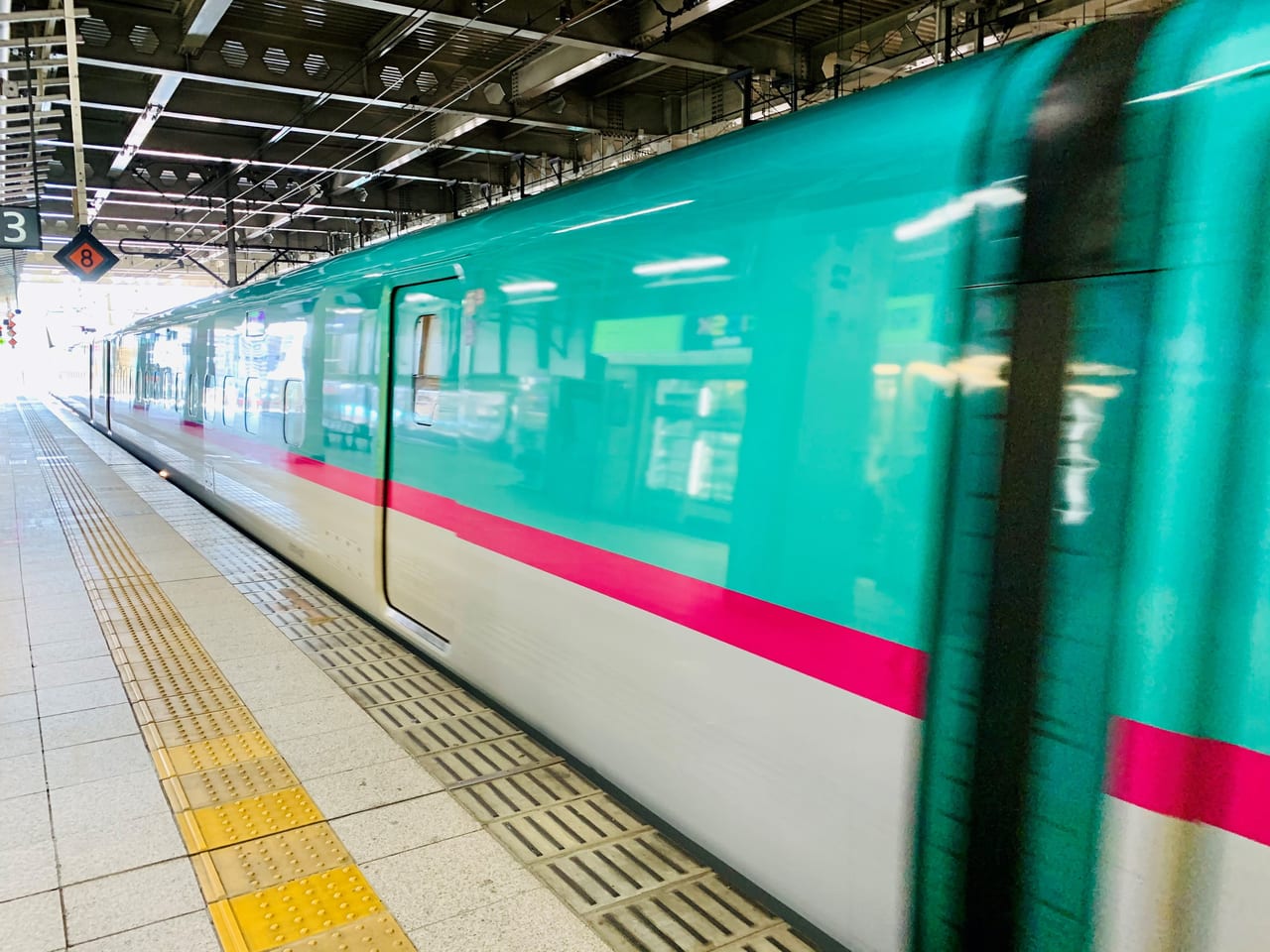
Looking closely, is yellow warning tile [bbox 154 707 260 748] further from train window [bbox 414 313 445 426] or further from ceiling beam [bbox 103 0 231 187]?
ceiling beam [bbox 103 0 231 187]

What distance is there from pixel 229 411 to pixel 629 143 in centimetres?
597

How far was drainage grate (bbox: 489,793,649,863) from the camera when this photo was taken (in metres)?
2.94

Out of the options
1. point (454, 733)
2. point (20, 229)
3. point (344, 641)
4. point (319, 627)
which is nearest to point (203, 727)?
point (454, 733)

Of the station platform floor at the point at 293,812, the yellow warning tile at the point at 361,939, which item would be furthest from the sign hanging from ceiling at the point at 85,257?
the yellow warning tile at the point at 361,939

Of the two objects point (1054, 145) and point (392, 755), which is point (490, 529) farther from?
point (1054, 145)

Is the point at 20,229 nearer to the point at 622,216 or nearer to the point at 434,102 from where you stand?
the point at 434,102

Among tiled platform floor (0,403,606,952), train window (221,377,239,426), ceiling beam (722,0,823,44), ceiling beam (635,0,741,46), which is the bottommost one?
tiled platform floor (0,403,606,952)

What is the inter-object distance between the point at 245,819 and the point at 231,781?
0.34 meters

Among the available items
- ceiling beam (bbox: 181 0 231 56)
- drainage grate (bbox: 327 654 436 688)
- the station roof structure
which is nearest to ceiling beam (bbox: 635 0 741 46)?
the station roof structure

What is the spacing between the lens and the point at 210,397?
29.3 feet

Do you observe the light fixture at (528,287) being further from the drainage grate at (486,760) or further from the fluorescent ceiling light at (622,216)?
the drainage grate at (486,760)

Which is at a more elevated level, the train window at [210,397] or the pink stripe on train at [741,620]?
the train window at [210,397]

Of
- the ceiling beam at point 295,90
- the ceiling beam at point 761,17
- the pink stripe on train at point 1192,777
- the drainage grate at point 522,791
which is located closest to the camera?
the pink stripe on train at point 1192,777

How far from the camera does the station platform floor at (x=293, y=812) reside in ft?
8.25
